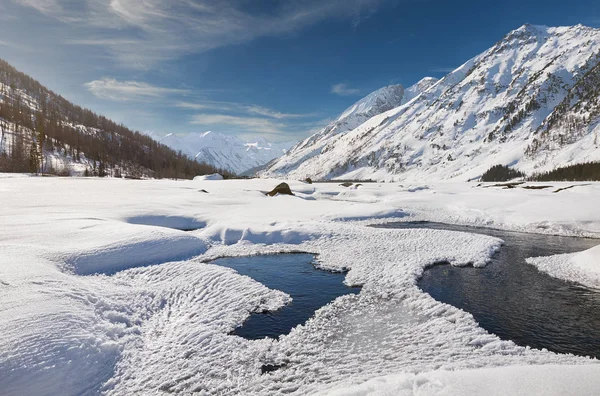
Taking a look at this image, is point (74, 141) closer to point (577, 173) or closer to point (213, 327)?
Result: point (213, 327)

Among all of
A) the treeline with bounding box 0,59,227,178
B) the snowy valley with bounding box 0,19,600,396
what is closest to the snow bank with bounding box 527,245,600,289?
the snowy valley with bounding box 0,19,600,396

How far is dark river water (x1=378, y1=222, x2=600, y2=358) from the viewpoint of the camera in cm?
885

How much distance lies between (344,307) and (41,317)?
29.6ft

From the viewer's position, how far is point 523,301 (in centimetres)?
1156

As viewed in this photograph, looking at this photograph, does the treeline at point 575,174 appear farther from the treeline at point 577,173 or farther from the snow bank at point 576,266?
the snow bank at point 576,266

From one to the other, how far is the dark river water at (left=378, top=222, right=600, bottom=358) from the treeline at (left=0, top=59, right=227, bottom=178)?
360ft

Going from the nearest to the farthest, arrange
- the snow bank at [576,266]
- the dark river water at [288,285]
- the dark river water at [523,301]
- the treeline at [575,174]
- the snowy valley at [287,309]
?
the snowy valley at [287,309], the dark river water at [523,301], the dark river water at [288,285], the snow bank at [576,266], the treeline at [575,174]

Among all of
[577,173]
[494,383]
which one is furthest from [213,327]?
[577,173]

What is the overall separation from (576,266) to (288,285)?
48.6 feet

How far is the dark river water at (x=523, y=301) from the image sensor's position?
29.0 ft

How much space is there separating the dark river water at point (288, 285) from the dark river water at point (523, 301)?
4319 millimetres

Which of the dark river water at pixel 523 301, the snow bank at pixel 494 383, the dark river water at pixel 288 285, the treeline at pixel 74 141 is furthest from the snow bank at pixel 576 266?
the treeline at pixel 74 141

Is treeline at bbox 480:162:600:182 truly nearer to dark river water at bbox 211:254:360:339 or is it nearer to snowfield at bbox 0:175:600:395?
snowfield at bbox 0:175:600:395

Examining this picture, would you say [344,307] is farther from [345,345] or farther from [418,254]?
[418,254]
